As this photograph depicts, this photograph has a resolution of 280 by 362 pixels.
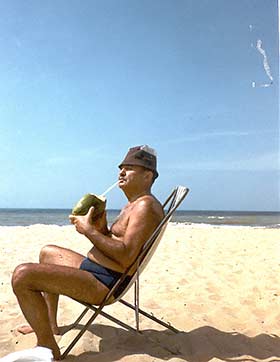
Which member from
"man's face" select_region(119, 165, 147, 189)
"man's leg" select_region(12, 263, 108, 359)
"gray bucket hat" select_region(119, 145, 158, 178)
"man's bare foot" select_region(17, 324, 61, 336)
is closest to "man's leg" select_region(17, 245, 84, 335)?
"man's bare foot" select_region(17, 324, 61, 336)

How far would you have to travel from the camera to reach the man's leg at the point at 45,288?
2771mm

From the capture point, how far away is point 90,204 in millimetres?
3096

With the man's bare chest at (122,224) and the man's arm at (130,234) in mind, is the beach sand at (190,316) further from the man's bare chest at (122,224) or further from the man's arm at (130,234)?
the man's bare chest at (122,224)

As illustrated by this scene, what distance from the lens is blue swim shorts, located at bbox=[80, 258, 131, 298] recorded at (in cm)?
298

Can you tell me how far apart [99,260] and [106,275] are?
0.11 m

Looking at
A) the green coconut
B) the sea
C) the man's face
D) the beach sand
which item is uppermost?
the man's face

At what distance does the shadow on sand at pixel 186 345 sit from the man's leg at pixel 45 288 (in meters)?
0.40

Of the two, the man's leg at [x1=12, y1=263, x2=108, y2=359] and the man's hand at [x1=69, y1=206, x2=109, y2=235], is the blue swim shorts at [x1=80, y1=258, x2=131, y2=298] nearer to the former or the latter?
the man's leg at [x1=12, y1=263, x2=108, y2=359]

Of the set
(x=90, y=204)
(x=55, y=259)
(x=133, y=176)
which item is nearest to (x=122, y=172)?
(x=133, y=176)

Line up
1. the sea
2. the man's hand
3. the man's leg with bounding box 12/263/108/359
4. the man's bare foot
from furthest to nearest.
Result: the sea < the man's bare foot < the man's hand < the man's leg with bounding box 12/263/108/359

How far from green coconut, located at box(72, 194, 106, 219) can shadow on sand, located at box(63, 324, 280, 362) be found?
3.24 ft

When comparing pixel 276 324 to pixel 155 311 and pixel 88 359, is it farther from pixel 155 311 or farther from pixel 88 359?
pixel 88 359

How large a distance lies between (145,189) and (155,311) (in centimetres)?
168

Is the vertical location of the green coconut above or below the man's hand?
above
